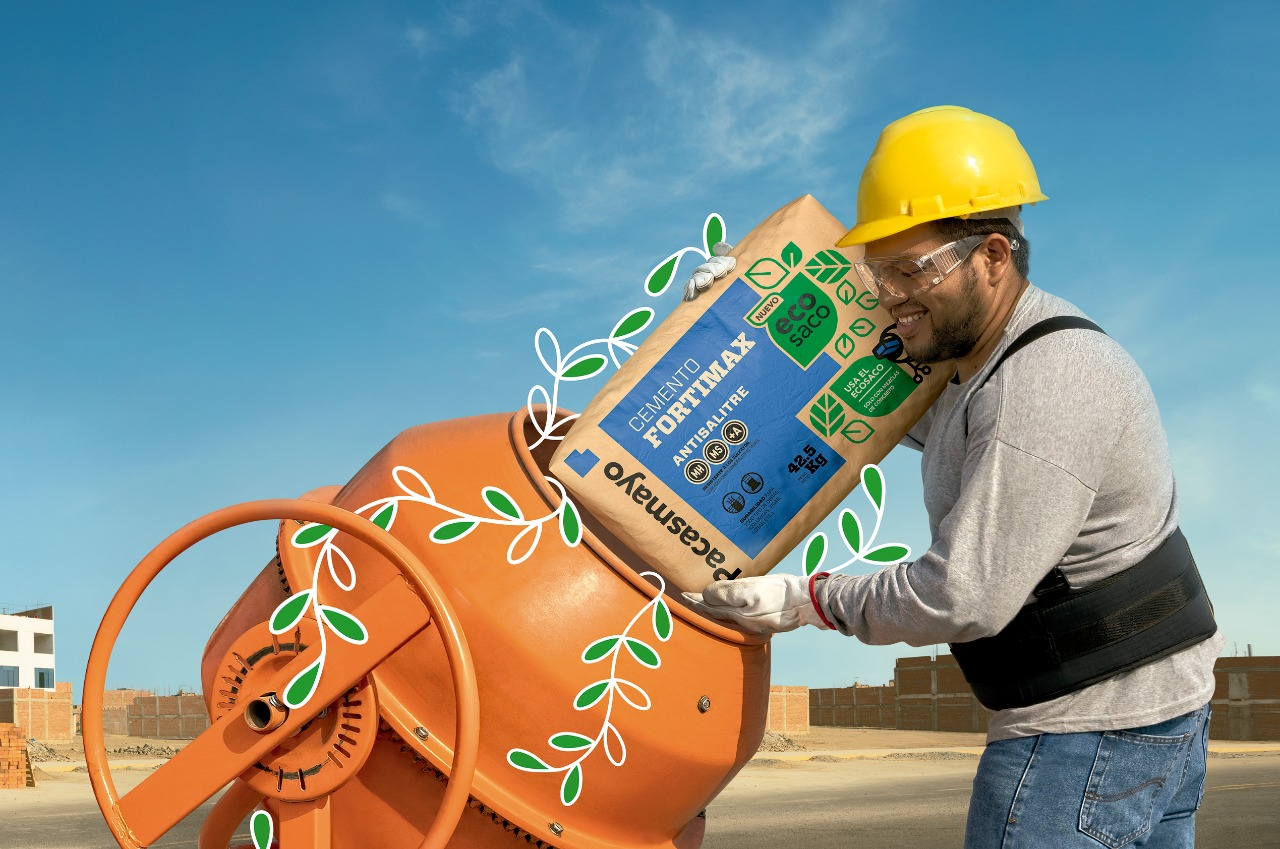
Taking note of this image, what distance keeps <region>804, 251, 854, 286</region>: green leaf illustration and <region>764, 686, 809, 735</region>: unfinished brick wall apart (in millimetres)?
26522

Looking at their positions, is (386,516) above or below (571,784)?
above

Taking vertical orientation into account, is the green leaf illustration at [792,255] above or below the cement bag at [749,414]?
above

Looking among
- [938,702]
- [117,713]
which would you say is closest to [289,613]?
[938,702]

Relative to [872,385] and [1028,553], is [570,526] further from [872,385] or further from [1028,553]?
[1028,553]

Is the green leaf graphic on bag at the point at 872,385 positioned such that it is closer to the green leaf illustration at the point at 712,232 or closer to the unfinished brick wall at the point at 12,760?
the green leaf illustration at the point at 712,232

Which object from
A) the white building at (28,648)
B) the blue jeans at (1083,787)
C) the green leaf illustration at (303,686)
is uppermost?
the white building at (28,648)

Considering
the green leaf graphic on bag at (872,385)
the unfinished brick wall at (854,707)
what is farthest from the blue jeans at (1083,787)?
the unfinished brick wall at (854,707)

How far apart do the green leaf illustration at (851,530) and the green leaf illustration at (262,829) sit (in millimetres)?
1237

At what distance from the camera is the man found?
1908 mm

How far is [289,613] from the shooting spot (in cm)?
223

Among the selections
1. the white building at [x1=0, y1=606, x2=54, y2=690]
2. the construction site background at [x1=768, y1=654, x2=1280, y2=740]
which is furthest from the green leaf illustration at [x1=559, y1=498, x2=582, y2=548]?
the white building at [x1=0, y1=606, x2=54, y2=690]

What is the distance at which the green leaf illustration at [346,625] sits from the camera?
2143 mm

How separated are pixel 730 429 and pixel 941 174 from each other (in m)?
0.60

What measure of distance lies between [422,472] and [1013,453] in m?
1.15
